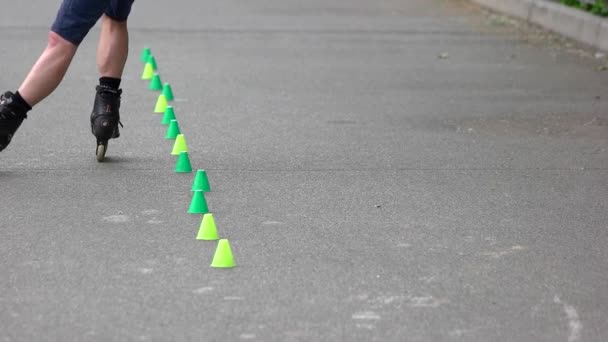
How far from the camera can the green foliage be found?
50.0 feet

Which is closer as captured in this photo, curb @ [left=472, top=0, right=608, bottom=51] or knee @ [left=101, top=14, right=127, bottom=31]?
knee @ [left=101, top=14, right=127, bottom=31]

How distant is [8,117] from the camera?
7.42 metres

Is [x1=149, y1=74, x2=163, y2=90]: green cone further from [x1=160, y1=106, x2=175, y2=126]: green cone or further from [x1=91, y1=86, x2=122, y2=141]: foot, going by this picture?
[x1=91, y1=86, x2=122, y2=141]: foot

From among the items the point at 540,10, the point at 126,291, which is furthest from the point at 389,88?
the point at 126,291

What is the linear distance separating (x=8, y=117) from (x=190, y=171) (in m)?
1.06

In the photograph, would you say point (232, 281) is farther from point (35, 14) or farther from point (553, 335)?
point (35, 14)

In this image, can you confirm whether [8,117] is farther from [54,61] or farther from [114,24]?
[114,24]

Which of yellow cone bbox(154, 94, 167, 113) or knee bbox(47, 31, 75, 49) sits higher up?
knee bbox(47, 31, 75, 49)

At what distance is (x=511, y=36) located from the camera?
1574cm

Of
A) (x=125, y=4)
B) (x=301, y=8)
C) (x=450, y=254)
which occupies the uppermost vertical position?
(x=125, y=4)

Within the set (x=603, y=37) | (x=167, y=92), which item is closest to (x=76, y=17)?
(x=167, y=92)

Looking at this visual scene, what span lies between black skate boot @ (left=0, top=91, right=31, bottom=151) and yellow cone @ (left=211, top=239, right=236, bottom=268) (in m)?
2.31

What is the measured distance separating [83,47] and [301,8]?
543 centimetres

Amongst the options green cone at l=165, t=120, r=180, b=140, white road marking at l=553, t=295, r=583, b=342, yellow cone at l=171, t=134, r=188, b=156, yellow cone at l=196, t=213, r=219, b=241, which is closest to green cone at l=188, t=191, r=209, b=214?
yellow cone at l=196, t=213, r=219, b=241
